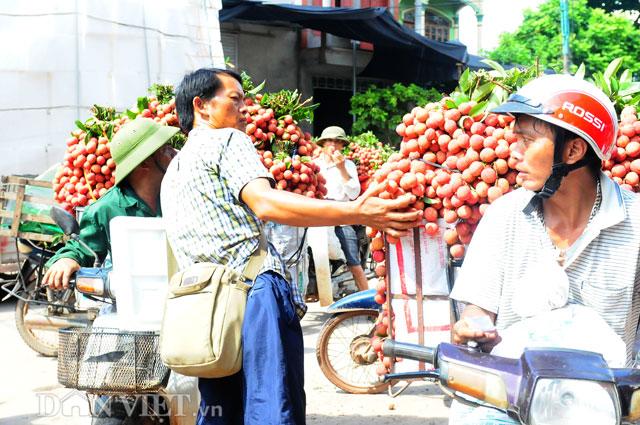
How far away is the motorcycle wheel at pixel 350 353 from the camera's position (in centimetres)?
569

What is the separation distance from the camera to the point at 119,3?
11.2 m

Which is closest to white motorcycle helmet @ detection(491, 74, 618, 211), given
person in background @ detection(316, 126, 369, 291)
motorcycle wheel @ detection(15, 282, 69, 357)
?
motorcycle wheel @ detection(15, 282, 69, 357)

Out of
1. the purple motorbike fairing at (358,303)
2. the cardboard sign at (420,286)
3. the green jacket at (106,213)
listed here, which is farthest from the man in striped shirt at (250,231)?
the purple motorbike fairing at (358,303)

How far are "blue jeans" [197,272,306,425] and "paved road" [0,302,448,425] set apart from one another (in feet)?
7.54

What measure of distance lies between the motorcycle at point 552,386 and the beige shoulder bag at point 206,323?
0.93 meters

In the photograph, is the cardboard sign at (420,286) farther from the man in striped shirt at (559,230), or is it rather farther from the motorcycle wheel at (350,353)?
the motorcycle wheel at (350,353)

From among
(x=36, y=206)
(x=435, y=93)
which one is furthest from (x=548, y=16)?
(x=36, y=206)

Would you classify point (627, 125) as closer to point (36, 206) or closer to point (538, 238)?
point (538, 238)

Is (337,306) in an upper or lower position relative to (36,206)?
lower

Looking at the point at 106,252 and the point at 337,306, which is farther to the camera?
the point at 337,306

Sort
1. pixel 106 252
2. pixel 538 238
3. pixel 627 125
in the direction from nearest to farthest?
pixel 538 238 → pixel 627 125 → pixel 106 252

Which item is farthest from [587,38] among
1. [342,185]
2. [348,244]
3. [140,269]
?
[140,269]

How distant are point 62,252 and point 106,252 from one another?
0.24m

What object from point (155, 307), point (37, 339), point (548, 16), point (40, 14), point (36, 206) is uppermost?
point (548, 16)
